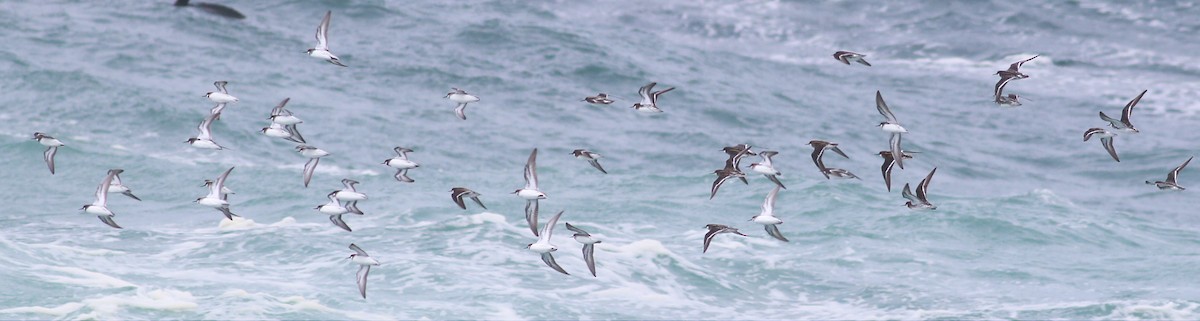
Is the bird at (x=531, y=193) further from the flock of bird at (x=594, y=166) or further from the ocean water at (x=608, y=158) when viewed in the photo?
the ocean water at (x=608, y=158)

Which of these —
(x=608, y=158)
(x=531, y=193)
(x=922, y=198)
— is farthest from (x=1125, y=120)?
(x=608, y=158)

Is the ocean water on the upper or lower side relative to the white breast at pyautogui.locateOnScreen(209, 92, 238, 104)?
upper

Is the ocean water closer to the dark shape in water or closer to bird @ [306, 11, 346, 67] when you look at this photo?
the dark shape in water

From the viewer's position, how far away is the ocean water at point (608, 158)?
94.2ft

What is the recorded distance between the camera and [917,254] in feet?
105

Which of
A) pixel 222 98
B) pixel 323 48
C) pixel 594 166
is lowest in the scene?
pixel 594 166

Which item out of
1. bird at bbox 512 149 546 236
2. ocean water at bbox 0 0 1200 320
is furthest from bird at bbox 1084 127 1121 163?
bird at bbox 512 149 546 236

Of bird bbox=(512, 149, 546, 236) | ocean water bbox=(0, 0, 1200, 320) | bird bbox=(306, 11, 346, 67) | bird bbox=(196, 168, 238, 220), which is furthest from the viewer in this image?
ocean water bbox=(0, 0, 1200, 320)

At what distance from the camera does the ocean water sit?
2872 cm

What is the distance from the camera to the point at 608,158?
3925 cm

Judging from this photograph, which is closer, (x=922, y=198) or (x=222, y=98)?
(x=922, y=198)

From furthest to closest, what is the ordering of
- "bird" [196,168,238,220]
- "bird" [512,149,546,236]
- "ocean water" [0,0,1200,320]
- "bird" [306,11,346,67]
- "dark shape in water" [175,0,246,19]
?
"dark shape in water" [175,0,246,19], "ocean water" [0,0,1200,320], "bird" [196,168,238,220], "bird" [306,11,346,67], "bird" [512,149,546,236]

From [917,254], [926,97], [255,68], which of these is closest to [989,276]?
[917,254]

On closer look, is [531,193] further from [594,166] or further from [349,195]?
[349,195]
